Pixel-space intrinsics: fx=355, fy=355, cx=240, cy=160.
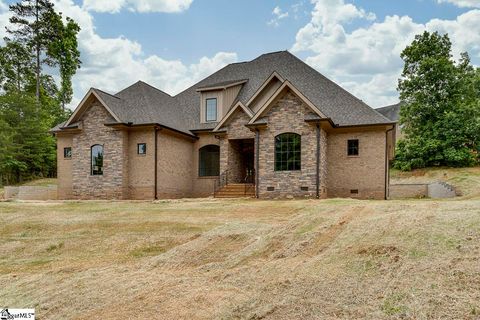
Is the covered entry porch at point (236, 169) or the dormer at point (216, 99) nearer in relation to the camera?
the covered entry porch at point (236, 169)

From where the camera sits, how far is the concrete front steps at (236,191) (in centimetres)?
1904

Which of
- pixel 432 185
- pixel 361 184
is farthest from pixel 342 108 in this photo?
pixel 432 185

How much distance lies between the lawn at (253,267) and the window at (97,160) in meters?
9.24

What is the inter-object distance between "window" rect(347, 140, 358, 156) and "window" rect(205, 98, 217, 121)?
8.40 metres

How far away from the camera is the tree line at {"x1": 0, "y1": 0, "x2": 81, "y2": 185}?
98.9ft

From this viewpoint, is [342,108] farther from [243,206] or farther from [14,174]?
[14,174]

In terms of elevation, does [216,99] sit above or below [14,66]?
below

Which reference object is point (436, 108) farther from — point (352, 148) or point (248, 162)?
point (248, 162)

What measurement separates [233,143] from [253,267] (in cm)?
1458

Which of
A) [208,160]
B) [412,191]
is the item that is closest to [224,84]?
[208,160]

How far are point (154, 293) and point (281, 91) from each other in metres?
13.4

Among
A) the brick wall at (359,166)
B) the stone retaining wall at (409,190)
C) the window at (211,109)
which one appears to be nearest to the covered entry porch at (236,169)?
the window at (211,109)

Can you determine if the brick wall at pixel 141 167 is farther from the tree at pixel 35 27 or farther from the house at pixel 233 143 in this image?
the tree at pixel 35 27

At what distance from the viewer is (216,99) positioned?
22.5m
